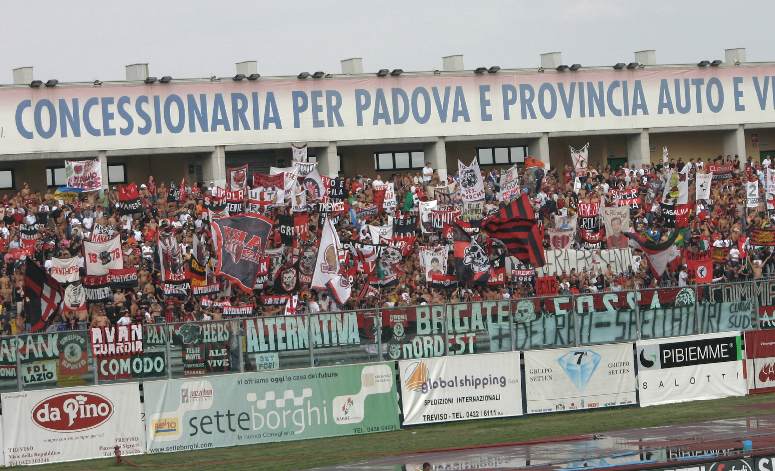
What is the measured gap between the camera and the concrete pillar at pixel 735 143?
198ft

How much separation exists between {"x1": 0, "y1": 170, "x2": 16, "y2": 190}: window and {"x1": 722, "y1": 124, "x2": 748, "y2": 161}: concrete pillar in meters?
29.2

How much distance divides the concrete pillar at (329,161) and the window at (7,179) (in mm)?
10873

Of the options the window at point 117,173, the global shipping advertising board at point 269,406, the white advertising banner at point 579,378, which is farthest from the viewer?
the window at point 117,173

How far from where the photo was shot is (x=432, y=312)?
105 ft

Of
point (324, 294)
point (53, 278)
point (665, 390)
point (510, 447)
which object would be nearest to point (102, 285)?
point (53, 278)

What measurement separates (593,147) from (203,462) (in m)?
33.6

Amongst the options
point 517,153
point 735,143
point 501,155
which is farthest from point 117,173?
point 735,143

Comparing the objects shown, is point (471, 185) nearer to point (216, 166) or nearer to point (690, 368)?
point (690, 368)

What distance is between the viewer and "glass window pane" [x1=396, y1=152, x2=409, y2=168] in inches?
2184

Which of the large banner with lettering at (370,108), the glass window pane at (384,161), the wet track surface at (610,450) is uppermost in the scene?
the large banner with lettering at (370,108)

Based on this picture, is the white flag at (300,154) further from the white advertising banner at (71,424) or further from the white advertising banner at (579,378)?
the white advertising banner at (71,424)

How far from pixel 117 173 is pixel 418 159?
11.8m

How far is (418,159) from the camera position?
5575 cm

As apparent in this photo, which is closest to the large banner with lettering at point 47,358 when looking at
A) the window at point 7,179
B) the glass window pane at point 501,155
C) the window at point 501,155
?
the window at point 7,179
